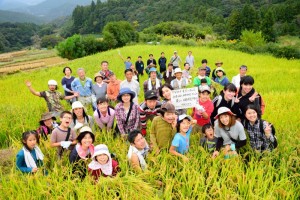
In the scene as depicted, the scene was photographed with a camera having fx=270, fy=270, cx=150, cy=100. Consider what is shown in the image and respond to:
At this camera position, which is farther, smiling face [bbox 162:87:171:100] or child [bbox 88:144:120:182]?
smiling face [bbox 162:87:171:100]

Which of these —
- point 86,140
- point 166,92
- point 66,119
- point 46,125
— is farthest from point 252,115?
point 46,125

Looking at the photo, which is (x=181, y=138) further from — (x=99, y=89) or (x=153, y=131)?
(x=99, y=89)

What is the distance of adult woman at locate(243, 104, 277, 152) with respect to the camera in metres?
3.92

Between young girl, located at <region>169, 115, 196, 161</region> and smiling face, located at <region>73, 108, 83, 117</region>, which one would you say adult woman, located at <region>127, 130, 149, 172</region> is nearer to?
young girl, located at <region>169, 115, 196, 161</region>

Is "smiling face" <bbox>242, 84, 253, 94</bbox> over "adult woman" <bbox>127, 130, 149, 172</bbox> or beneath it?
over

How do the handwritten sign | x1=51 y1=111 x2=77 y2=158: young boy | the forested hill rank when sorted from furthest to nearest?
1. the forested hill
2. the handwritten sign
3. x1=51 y1=111 x2=77 y2=158: young boy

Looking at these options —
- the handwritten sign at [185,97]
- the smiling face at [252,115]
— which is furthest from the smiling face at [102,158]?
the smiling face at [252,115]

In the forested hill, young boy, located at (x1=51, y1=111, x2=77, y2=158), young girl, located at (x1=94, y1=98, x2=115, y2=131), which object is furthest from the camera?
the forested hill

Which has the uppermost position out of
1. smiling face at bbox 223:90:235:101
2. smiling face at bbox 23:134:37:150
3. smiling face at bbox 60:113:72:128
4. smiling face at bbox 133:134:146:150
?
smiling face at bbox 223:90:235:101

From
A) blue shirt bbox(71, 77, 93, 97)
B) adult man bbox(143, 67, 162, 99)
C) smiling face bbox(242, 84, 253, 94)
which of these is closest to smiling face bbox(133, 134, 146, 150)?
smiling face bbox(242, 84, 253, 94)

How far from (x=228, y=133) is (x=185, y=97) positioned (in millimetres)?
1266

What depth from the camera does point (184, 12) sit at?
71.4m

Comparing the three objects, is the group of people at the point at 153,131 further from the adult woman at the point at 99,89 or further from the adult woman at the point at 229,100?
the adult woman at the point at 99,89

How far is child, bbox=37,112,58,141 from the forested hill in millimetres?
49269
